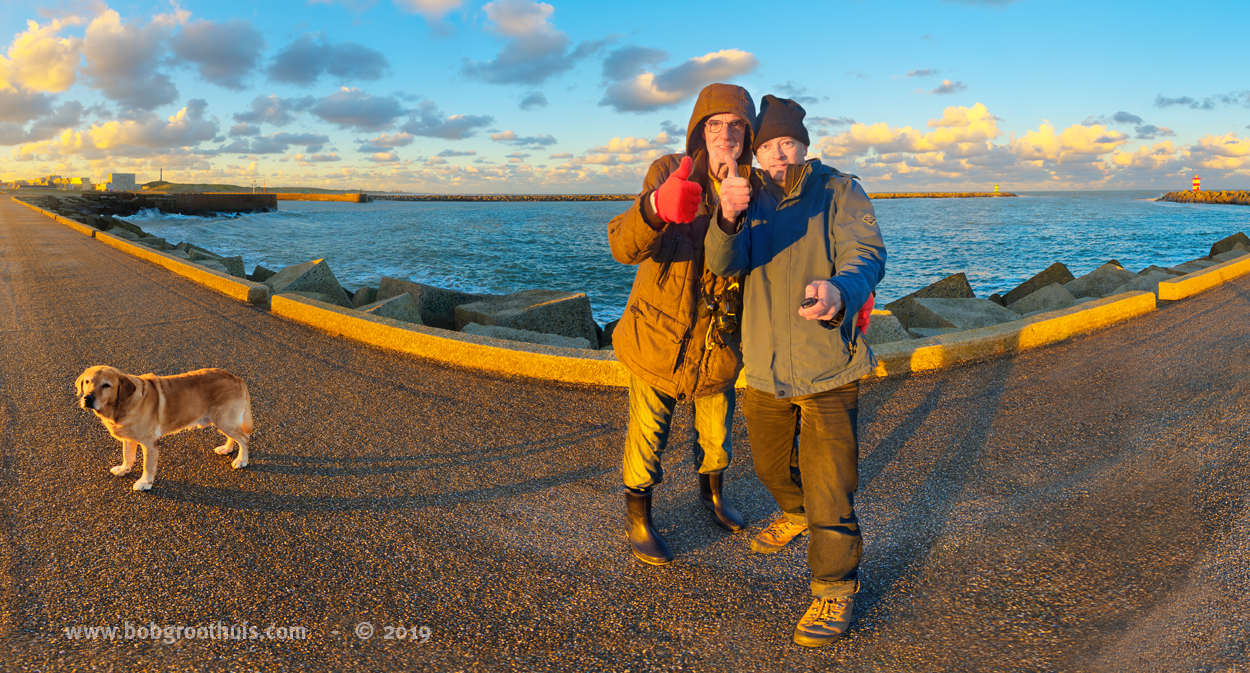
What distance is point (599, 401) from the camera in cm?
491

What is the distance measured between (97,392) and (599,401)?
301 cm

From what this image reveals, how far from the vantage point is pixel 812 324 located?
2.29m

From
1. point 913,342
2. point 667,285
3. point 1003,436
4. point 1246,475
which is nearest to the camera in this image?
point 667,285

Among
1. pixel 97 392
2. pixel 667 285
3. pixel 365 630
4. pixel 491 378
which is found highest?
pixel 667 285

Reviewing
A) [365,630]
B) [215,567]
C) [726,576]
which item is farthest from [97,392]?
[726,576]

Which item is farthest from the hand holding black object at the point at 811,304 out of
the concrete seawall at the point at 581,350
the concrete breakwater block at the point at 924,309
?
the concrete breakwater block at the point at 924,309

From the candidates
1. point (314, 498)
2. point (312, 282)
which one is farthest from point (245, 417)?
point (312, 282)

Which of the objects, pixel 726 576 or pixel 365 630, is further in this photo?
pixel 726 576

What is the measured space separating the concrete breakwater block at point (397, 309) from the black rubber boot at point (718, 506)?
5.31 m

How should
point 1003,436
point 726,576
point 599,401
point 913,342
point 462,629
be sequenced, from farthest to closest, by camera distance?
point 913,342
point 599,401
point 1003,436
point 726,576
point 462,629

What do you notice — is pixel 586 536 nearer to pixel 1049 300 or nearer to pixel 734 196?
pixel 734 196

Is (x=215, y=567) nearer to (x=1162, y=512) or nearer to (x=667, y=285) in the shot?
(x=667, y=285)

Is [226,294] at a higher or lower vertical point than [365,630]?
higher

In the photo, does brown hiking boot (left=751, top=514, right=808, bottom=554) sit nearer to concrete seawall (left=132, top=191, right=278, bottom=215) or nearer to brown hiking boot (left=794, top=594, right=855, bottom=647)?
brown hiking boot (left=794, top=594, right=855, bottom=647)
